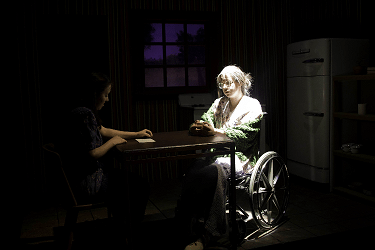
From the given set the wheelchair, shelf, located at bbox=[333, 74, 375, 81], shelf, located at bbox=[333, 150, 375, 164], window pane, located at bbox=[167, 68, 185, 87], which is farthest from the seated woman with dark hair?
window pane, located at bbox=[167, 68, 185, 87]

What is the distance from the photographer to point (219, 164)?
106 inches

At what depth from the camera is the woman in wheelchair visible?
254 centimetres

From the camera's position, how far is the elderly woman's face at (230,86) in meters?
2.99

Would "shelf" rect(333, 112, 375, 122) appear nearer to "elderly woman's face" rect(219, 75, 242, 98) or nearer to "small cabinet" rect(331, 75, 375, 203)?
"small cabinet" rect(331, 75, 375, 203)

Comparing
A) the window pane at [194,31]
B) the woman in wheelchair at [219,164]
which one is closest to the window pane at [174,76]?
the window pane at [194,31]

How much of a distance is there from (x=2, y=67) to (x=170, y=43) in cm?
200

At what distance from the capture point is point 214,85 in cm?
483

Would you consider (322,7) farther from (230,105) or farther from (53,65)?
(53,65)

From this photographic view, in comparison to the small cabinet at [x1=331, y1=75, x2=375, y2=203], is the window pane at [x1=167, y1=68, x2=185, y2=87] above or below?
above

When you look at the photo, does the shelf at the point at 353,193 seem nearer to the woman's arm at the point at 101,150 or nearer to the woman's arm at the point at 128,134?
the woman's arm at the point at 128,134

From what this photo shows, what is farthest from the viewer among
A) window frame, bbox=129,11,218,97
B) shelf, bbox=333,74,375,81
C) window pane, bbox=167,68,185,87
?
window pane, bbox=167,68,185,87

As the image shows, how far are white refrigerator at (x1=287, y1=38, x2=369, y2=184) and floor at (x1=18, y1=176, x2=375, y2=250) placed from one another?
1.28 ft

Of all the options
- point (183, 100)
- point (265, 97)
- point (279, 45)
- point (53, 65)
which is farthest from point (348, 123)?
point (53, 65)

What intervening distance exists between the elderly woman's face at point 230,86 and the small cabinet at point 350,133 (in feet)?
4.73
